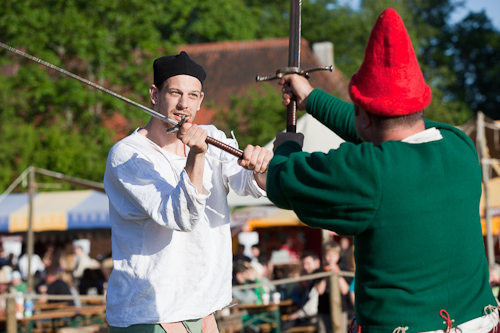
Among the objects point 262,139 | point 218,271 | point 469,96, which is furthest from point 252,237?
point 469,96

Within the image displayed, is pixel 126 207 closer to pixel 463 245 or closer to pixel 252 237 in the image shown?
pixel 463 245

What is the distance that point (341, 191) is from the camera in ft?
7.25

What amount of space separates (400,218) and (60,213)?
47.4 feet

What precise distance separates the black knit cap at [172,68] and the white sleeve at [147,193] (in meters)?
0.40

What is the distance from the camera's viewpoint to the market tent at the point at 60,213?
15789 millimetres

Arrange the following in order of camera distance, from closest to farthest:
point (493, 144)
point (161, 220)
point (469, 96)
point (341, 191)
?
1. point (341, 191)
2. point (161, 220)
3. point (493, 144)
4. point (469, 96)

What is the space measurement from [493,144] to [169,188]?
8.90m

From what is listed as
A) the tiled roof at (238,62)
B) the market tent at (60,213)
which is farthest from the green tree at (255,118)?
the tiled roof at (238,62)

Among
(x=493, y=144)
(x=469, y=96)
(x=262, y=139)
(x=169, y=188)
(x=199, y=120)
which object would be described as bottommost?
(x=169, y=188)

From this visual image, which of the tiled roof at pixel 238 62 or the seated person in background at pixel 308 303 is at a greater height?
the tiled roof at pixel 238 62

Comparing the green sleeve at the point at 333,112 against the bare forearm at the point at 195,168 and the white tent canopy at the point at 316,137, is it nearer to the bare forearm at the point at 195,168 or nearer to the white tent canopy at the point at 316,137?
the bare forearm at the point at 195,168

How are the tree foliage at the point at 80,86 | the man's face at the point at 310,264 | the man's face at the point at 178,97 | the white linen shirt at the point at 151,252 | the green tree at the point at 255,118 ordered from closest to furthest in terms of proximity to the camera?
the white linen shirt at the point at 151,252, the man's face at the point at 178,97, the man's face at the point at 310,264, the green tree at the point at 255,118, the tree foliage at the point at 80,86

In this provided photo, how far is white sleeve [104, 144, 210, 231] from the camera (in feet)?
9.22

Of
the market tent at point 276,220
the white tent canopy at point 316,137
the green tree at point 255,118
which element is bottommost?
the market tent at point 276,220
